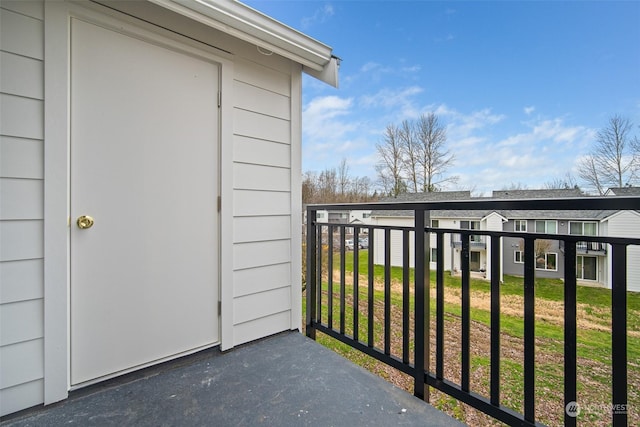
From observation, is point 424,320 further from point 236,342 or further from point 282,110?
point 282,110

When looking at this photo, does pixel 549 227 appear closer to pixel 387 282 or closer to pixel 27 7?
pixel 387 282

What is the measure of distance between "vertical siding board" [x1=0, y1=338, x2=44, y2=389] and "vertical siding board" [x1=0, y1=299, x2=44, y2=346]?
29 mm

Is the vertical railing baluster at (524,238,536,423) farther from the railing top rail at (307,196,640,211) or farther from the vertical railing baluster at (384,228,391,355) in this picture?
the vertical railing baluster at (384,228,391,355)

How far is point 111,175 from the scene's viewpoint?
4.81ft

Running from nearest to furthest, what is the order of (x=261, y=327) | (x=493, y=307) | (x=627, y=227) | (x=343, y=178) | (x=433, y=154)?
(x=627, y=227) → (x=493, y=307) → (x=261, y=327) → (x=343, y=178) → (x=433, y=154)

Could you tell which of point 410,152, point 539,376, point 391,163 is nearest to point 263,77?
point 539,376

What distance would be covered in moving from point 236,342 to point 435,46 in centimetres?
1080

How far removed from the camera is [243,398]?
1.38 meters

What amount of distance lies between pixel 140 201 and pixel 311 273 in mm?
1215

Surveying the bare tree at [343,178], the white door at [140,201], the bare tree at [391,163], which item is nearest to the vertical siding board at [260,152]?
the white door at [140,201]

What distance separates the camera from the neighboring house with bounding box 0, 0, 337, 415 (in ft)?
4.11

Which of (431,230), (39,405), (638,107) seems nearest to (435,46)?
(638,107)

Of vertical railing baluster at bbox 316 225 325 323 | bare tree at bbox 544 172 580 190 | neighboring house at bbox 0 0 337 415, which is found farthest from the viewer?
bare tree at bbox 544 172 580 190

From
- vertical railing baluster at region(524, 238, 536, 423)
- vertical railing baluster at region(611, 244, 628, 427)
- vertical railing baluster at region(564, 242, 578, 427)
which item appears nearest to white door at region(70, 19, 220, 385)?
vertical railing baluster at region(524, 238, 536, 423)
